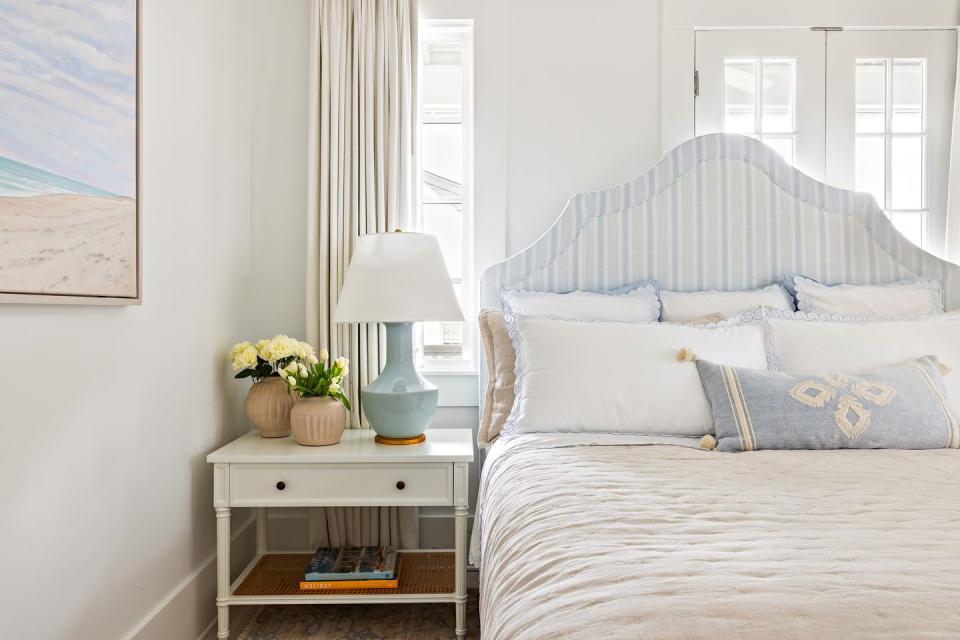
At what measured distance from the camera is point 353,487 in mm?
2041

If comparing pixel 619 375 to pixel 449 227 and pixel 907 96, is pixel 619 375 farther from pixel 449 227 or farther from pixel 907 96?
pixel 907 96

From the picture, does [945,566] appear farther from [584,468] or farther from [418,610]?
[418,610]

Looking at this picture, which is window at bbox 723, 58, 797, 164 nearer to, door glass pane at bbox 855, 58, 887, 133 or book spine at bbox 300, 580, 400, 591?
door glass pane at bbox 855, 58, 887, 133

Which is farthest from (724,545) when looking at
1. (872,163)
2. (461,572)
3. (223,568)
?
(872,163)

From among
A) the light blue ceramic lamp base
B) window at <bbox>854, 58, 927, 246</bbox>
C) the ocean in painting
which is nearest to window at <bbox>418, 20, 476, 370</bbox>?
the light blue ceramic lamp base

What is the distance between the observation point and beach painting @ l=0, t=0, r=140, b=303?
1175mm

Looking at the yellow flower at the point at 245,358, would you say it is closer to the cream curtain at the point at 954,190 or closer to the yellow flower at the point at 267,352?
the yellow flower at the point at 267,352

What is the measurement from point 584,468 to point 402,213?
133cm

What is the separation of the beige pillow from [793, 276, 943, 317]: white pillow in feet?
3.47

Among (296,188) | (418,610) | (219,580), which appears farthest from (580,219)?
(219,580)

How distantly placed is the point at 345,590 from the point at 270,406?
2.11 ft

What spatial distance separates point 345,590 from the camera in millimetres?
2037

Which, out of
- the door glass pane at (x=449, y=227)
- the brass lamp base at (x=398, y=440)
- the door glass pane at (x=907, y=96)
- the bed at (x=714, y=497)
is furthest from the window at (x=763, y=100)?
the brass lamp base at (x=398, y=440)

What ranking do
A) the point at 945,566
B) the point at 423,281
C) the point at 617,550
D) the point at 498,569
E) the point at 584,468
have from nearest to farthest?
the point at 945,566
the point at 617,550
the point at 498,569
the point at 584,468
the point at 423,281
